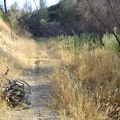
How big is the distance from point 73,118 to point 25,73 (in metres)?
4.95

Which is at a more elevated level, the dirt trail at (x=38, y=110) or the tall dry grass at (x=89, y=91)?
the tall dry grass at (x=89, y=91)

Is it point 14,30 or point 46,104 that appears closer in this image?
point 46,104

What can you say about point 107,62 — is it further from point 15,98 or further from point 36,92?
point 15,98

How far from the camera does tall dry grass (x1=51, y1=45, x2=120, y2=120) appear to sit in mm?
3679

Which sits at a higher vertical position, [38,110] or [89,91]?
[89,91]

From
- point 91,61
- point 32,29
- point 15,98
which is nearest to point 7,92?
point 15,98

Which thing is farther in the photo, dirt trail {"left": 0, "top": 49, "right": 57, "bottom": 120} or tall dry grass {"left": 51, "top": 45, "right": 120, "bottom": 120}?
dirt trail {"left": 0, "top": 49, "right": 57, "bottom": 120}

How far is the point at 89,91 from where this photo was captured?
496 centimetres

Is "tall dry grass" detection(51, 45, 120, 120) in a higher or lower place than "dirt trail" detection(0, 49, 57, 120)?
higher

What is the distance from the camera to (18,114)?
14.0 feet

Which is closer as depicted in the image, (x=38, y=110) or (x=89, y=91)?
(x=38, y=110)

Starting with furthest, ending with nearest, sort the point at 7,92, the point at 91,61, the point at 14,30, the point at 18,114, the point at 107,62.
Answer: the point at 14,30 < the point at 91,61 < the point at 107,62 < the point at 7,92 < the point at 18,114

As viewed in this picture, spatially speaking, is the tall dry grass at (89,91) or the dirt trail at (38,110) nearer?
the tall dry grass at (89,91)

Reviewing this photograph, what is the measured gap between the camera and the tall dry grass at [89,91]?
145 inches
